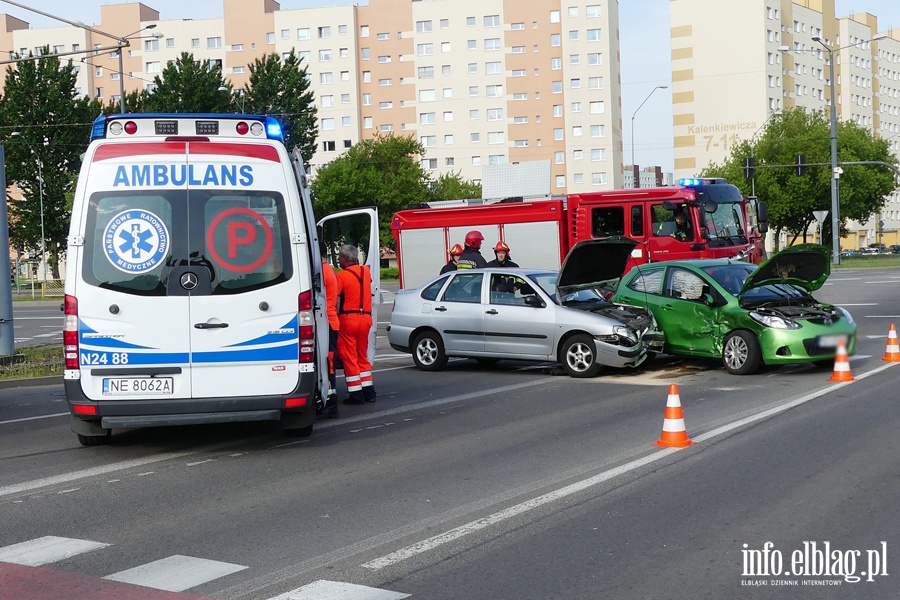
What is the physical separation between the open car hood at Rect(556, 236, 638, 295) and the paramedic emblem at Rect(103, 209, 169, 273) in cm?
727

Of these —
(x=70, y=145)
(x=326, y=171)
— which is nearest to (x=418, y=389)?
(x=70, y=145)

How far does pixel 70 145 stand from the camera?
67.6m

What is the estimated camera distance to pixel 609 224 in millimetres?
23766

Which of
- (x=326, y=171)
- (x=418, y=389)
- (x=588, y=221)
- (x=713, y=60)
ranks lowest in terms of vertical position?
(x=418, y=389)

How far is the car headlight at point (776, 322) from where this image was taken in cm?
1352

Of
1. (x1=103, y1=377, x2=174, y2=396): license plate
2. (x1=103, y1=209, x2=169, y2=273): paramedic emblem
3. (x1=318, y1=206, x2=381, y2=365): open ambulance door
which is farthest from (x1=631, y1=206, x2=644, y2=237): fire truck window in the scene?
(x1=103, y1=377, x2=174, y2=396): license plate

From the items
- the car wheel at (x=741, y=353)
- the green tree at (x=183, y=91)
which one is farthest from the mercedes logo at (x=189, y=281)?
the green tree at (x=183, y=91)

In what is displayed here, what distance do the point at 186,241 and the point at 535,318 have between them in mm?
7037

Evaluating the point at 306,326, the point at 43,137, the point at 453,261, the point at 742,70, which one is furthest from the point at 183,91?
the point at 742,70

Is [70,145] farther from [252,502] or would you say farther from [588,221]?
[252,502]

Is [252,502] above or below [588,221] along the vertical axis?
below

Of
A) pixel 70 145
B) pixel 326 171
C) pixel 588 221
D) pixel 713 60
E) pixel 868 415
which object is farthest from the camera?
pixel 713 60

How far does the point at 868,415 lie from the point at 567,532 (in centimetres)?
536

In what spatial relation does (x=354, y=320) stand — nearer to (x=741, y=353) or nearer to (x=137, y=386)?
(x=137, y=386)
